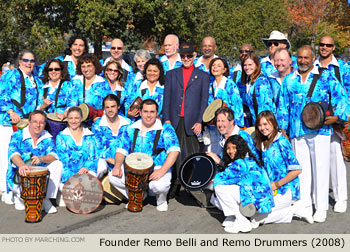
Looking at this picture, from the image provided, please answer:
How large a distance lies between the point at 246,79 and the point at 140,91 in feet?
4.52

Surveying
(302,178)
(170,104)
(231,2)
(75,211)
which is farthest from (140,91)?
(231,2)

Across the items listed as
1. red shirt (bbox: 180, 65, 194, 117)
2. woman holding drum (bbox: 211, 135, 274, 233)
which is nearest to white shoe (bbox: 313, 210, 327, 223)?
woman holding drum (bbox: 211, 135, 274, 233)

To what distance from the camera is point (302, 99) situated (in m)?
4.89

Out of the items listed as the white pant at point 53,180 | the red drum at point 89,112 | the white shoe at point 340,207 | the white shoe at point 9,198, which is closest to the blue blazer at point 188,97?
the red drum at point 89,112

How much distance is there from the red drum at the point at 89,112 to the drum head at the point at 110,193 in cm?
83

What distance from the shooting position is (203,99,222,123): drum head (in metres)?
5.44

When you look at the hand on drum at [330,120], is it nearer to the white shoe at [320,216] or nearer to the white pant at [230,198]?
the white shoe at [320,216]

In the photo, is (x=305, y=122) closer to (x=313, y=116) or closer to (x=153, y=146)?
(x=313, y=116)

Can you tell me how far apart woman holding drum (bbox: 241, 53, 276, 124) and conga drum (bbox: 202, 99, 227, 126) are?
1.19 ft

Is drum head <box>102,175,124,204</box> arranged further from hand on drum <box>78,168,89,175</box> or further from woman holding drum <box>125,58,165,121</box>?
woman holding drum <box>125,58,165,121</box>

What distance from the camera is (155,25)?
62.7ft

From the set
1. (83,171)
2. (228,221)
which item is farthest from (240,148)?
(83,171)

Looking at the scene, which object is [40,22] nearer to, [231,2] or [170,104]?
[231,2]

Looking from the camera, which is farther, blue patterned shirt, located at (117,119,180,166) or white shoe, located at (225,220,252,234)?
blue patterned shirt, located at (117,119,180,166)
